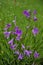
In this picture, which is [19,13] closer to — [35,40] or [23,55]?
[35,40]

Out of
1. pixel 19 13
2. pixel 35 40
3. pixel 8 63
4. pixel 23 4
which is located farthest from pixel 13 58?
pixel 23 4

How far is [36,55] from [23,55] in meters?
0.18

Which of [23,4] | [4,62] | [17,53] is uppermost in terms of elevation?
[17,53]

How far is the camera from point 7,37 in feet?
10.4

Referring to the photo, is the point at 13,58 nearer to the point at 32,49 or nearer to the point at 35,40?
the point at 32,49

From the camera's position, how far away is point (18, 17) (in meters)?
5.44

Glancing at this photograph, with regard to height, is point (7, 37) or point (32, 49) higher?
point (7, 37)

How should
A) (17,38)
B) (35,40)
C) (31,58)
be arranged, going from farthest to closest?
(35,40), (31,58), (17,38)

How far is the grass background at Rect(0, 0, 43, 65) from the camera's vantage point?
10.7 ft

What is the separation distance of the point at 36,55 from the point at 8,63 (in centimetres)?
40

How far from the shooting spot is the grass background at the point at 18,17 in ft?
10.7

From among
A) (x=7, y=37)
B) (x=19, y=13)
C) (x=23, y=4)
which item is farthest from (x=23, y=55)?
(x=23, y=4)

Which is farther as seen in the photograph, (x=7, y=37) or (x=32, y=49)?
(x=32, y=49)

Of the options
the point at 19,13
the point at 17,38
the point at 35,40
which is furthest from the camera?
the point at 19,13
